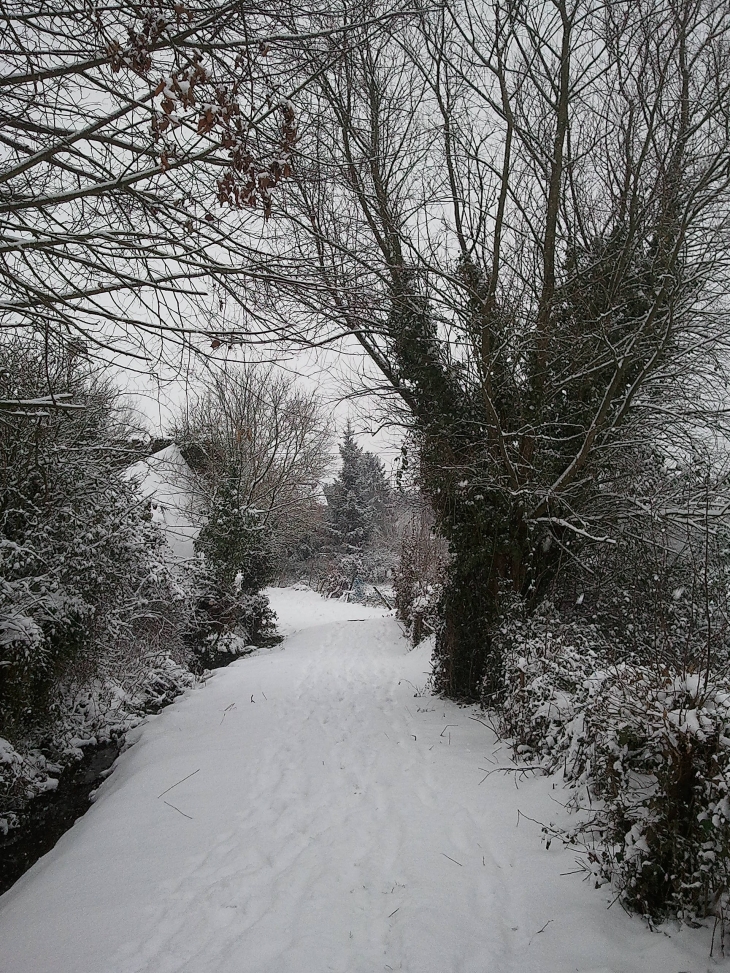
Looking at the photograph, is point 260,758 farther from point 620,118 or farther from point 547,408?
point 620,118

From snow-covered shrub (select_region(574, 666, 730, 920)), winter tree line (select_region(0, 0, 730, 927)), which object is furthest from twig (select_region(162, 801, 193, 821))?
snow-covered shrub (select_region(574, 666, 730, 920))

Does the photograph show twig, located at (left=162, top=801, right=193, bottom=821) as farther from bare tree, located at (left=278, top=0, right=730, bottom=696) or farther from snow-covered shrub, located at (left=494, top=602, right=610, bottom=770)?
bare tree, located at (left=278, top=0, right=730, bottom=696)

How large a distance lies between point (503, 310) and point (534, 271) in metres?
0.95

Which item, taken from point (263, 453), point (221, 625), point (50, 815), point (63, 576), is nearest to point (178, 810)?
point (50, 815)

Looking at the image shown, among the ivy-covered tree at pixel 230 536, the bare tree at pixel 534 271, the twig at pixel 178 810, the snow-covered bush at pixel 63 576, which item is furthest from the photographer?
the ivy-covered tree at pixel 230 536

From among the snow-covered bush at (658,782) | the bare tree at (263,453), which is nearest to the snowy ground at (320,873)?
the snow-covered bush at (658,782)

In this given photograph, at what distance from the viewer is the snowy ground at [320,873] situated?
2.51 metres

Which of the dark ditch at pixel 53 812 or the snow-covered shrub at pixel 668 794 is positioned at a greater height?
the snow-covered shrub at pixel 668 794

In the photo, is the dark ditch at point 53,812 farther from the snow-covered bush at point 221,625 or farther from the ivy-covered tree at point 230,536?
the ivy-covered tree at point 230,536

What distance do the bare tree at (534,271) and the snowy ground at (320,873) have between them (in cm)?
245

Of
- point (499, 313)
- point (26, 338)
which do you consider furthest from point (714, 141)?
point (26, 338)

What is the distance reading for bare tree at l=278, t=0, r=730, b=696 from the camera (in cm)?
585

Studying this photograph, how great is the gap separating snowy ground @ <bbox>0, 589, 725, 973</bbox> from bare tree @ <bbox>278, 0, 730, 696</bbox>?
8.04 feet

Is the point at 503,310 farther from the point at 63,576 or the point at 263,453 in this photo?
the point at 263,453
